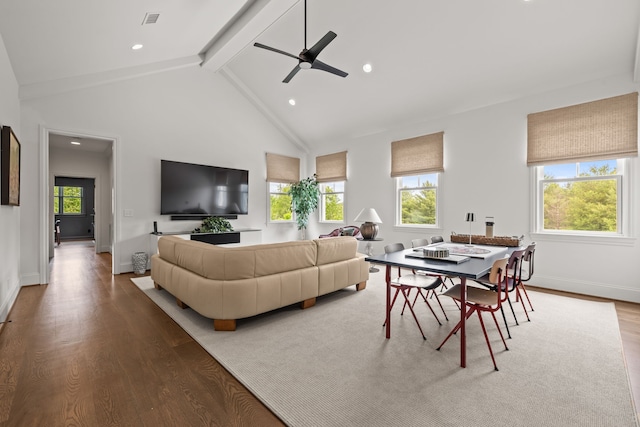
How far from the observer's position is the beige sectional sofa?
2.68 m

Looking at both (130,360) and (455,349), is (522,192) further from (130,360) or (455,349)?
(130,360)

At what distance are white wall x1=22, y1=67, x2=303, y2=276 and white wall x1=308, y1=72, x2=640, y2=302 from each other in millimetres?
3069

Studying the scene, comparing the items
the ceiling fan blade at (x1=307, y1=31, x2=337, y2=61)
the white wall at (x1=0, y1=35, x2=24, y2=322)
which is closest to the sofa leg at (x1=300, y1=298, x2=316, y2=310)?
the ceiling fan blade at (x1=307, y1=31, x2=337, y2=61)

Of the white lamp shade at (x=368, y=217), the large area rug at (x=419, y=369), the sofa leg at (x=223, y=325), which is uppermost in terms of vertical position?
the white lamp shade at (x=368, y=217)

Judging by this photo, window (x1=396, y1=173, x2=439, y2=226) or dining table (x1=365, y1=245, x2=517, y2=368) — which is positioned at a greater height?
window (x1=396, y1=173, x2=439, y2=226)

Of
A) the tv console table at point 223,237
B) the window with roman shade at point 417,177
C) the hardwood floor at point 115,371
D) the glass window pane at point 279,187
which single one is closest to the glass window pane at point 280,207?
the glass window pane at point 279,187

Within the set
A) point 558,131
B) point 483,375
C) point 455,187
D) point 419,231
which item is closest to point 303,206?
point 419,231

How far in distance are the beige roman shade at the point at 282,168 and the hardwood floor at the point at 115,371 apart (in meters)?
4.37

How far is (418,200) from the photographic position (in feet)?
19.0

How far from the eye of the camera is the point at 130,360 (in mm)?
2186

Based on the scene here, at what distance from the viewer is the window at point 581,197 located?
384 centimetres

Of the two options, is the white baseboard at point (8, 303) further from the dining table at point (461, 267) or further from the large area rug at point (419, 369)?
the dining table at point (461, 267)

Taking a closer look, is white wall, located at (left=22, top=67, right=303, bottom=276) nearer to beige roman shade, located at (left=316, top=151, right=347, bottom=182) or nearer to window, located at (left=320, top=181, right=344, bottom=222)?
beige roman shade, located at (left=316, top=151, right=347, bottom=182)

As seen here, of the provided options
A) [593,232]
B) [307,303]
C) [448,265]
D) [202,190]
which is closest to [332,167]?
[202,190]
